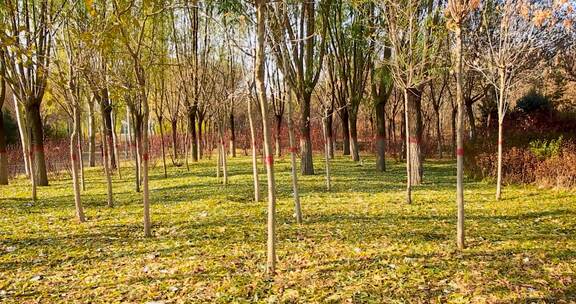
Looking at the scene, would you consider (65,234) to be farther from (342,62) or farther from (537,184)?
(342,62)

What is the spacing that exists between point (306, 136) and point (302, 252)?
28.2 ft

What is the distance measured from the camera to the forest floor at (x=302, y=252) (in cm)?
380

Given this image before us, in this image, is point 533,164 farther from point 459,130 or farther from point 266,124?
point 266,124

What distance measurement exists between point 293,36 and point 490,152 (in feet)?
24.3

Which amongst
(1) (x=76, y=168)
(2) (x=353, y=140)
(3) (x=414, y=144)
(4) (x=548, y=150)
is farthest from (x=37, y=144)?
(4) (x=548, y=150)

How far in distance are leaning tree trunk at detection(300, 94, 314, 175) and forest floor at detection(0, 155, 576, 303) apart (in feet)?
14.7

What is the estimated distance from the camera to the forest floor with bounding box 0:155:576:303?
380 centimetres

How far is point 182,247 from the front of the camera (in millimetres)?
5301

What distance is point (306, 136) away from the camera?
524 inches

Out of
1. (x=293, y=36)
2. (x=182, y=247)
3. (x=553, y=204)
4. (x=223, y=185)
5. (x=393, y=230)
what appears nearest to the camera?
(x=182, y=247)

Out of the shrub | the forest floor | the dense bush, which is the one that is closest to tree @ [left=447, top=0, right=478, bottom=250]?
the forest floor

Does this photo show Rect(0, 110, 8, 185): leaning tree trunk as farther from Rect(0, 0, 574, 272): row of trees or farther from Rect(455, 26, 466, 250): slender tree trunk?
Rect(455, 26, 466, 250): slender tree trunk

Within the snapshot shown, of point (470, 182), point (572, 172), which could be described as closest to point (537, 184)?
point (572, 172)

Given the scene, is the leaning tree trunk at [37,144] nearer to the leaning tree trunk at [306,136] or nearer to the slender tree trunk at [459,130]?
the leaning tree trunk at [306,136]
